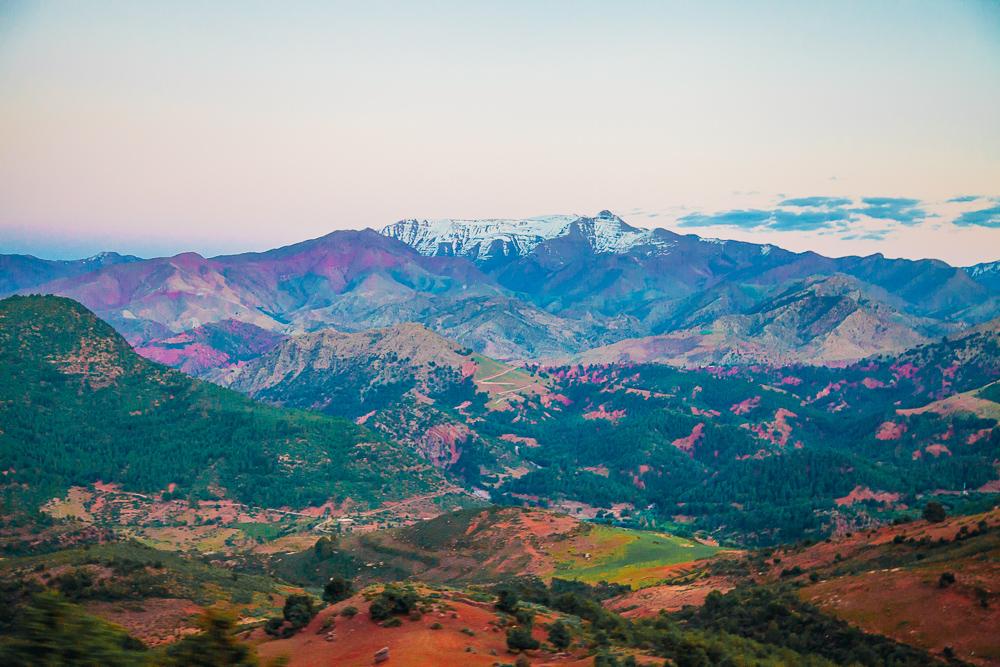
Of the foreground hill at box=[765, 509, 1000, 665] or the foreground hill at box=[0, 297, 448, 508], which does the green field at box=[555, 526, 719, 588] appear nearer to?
the foreground hill at box=[765, 509, 1000, 665]

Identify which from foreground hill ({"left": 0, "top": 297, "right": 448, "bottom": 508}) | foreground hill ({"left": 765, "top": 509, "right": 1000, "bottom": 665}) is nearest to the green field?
foreground hill ({"left": 765, "top": 509, "right": 1000, "bottom": 665})

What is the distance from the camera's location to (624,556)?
411 feet

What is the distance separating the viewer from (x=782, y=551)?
303 feet

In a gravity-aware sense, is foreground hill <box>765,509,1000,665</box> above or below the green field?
above

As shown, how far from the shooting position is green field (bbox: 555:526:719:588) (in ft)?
369

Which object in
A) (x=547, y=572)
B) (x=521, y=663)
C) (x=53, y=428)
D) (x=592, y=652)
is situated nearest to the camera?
(x=521, y=663)

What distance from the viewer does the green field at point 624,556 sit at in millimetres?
112375

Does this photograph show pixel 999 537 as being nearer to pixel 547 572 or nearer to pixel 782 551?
pixel 782 551

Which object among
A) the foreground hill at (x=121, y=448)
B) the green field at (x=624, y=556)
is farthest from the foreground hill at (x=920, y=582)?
the foreground hill at (x=121, y=448)

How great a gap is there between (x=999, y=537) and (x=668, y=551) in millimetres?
69680

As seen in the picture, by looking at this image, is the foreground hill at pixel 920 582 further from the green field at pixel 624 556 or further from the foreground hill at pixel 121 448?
the foreground hill at pixel 121 448

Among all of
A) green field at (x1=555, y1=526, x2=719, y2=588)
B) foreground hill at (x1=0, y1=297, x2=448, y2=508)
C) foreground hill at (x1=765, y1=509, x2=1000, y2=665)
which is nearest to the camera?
foreground hill at (x1=765, y1=509, x2=1000, y2=665)

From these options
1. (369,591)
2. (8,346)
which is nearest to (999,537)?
(369,591)

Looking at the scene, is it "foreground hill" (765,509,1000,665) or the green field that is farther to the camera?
the green field
